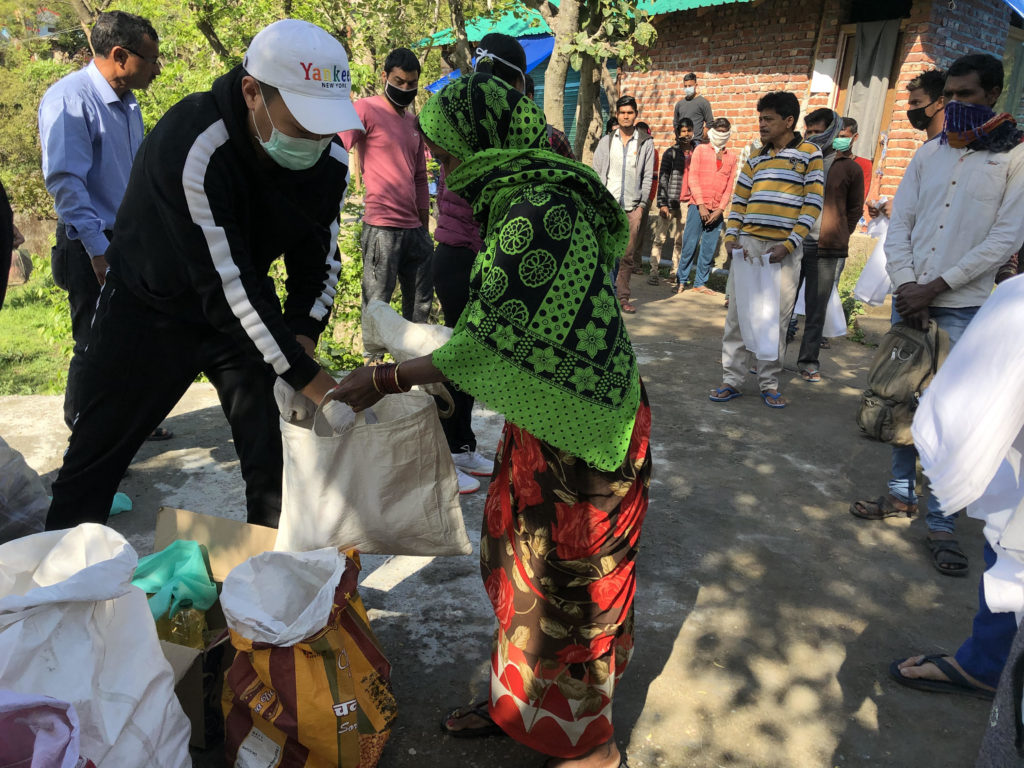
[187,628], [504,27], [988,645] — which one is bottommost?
[988,645]

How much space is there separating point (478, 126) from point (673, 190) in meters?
8.12

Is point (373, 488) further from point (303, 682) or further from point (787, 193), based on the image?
point (787, 193)

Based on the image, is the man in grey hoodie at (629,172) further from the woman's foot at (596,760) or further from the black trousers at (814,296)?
the woman's foot at (596,760)

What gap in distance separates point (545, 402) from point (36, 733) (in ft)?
3.99

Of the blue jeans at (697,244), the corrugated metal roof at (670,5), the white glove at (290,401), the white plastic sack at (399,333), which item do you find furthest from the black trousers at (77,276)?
the corrugated metal roof at (670,5)

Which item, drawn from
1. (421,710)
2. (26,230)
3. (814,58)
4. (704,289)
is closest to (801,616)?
(421,710)

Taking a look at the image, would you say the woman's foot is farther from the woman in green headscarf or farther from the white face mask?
the white face mask

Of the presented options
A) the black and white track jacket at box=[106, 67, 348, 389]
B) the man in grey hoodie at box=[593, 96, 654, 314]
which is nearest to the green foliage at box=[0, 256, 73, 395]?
the black and white track jacket at box=[106, 67, 348, 389]

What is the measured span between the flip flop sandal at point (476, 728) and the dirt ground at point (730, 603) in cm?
3

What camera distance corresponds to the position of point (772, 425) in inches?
201

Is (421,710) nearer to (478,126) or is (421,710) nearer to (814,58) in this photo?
(478,126)

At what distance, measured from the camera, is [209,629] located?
237cm

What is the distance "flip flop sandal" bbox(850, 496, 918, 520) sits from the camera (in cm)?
383

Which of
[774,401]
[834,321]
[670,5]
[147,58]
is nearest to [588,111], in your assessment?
[670,5]
